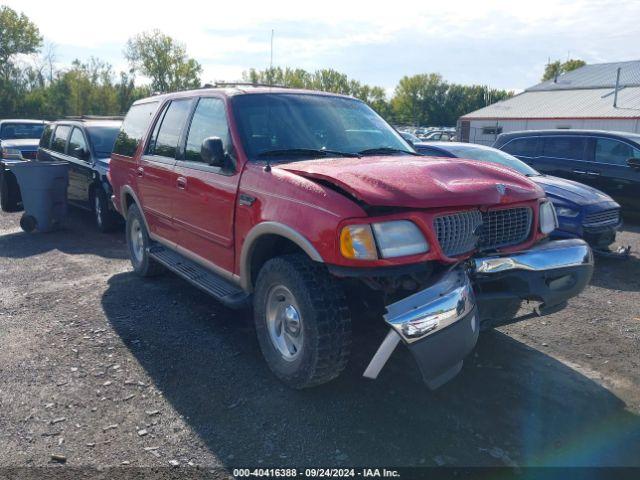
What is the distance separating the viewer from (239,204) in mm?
3834

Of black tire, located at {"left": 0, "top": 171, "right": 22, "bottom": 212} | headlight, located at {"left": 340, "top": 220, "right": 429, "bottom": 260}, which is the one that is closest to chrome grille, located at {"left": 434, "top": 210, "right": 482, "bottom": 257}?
headlight, located at {"left": 340, "top": 220, "right": 429, "bottom": 260}

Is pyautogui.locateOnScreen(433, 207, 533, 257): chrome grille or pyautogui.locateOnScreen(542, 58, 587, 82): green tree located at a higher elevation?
pyautogui.locateOnScreen(542, 58, 587, 82): green tree

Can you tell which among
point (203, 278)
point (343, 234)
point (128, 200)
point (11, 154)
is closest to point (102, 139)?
point (128, 200)

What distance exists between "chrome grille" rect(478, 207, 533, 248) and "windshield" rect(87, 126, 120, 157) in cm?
733

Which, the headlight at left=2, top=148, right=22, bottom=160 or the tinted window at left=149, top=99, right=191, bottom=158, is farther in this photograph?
the headlight at left=2, top=148, right=22, bottom=160

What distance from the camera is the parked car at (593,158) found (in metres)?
9.33

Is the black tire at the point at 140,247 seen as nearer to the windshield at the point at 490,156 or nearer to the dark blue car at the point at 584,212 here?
the dark blue car at the point at 584,212

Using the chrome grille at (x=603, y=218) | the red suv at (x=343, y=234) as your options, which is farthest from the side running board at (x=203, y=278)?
the chrome grille at (x=603, y=218)

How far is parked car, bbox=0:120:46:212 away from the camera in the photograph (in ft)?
33.7

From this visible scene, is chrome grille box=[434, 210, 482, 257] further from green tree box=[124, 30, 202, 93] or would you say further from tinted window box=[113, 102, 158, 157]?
green tree box=[124, 30, 202, 93]

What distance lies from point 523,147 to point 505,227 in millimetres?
7724

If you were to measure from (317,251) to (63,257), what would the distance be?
5431mm

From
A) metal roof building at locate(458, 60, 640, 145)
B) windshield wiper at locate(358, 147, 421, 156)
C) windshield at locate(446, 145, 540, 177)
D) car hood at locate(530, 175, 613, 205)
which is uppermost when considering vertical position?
metal roof building at locate(458, 60, 640, 145)

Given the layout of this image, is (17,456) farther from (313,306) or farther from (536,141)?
(536,141)
